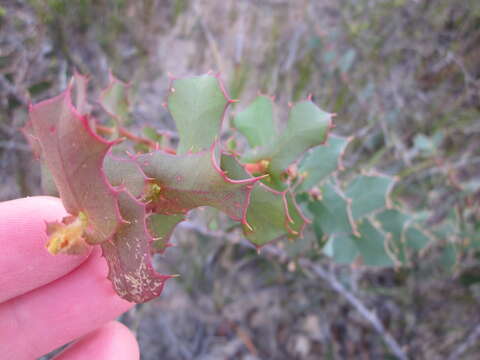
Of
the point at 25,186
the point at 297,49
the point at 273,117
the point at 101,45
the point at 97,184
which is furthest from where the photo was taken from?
the point at 297,49

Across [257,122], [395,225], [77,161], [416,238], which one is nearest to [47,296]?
[77,161]

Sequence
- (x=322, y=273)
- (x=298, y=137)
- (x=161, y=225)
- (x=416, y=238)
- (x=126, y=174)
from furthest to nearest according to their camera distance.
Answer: (x=322, y=273), (x=416, y=238), (x=298, y=137), (x=161, y=225), (x=126, y=174)

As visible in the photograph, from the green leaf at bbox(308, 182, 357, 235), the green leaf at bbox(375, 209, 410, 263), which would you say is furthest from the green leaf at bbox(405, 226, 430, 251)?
the green leaf at bbox(308, 182, 357, 235)

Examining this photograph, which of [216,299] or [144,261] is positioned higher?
[144,261]

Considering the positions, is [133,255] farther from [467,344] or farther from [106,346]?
[467,344]

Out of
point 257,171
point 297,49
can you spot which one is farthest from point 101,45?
point 257,171

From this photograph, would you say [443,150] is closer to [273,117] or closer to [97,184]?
[273,117]
